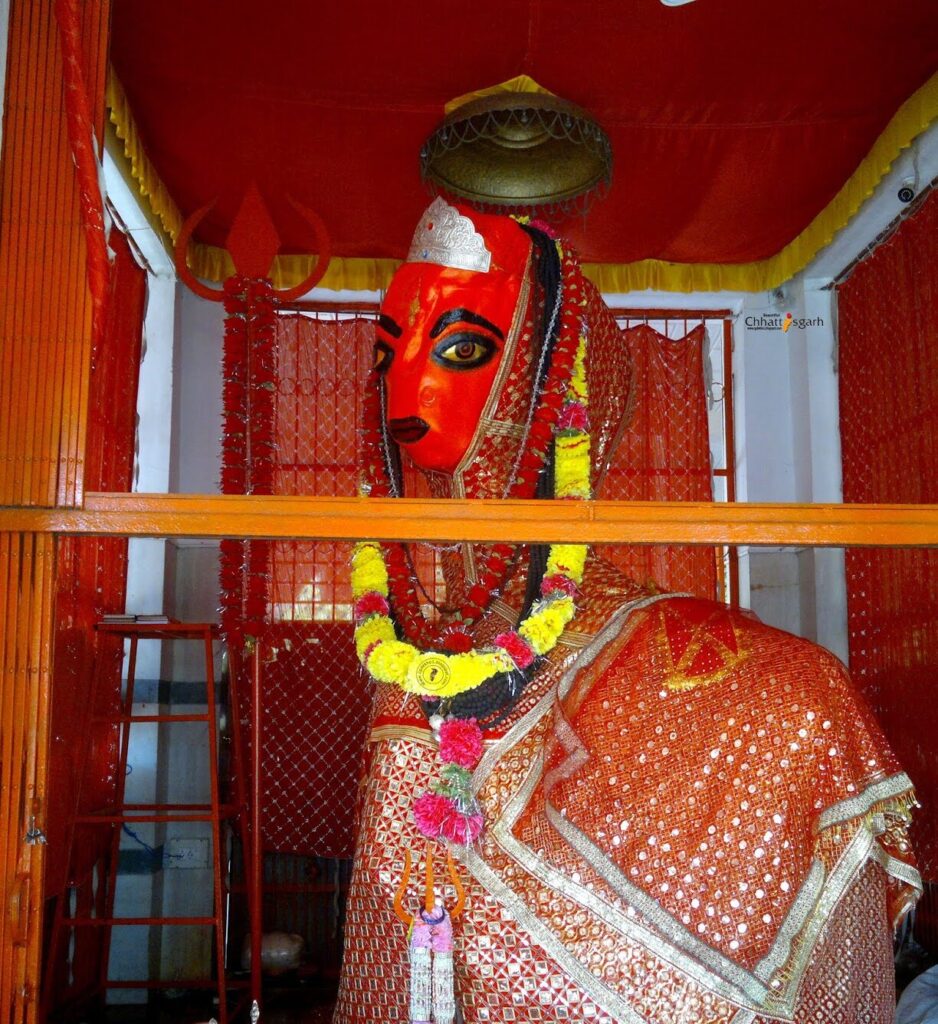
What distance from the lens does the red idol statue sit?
224 cm

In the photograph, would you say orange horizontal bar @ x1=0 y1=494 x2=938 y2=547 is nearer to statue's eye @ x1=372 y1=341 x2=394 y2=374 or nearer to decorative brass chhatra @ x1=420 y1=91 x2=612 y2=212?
statue's eye @ x1=372 y1=341 x2=394 y2=374

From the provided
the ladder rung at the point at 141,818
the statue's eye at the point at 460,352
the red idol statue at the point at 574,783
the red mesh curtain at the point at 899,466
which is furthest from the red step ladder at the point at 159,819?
the red mesh curtain at the point at 899,466

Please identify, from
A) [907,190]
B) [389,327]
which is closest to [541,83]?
[389,327]

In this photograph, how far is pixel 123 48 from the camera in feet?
10.7

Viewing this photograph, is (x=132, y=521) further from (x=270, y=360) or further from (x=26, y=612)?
(x=270, y=360)

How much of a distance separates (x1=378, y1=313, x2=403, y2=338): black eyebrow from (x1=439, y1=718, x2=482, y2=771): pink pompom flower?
955 millimetres

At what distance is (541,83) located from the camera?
3488mm

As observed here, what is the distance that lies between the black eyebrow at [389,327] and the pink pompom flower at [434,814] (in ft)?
3.66

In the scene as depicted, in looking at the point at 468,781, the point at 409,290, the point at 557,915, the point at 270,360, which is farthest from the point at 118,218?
the point at 557,915

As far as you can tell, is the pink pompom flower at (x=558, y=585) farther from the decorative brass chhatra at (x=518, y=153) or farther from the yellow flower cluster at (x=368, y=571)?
the decorative brass chhatra at (x=518, y=153)

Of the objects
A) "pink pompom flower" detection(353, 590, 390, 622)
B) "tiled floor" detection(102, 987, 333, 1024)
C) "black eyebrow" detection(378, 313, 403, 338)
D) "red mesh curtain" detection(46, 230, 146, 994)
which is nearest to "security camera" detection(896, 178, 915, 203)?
"black eyebrow" detection(378, 313, 403, 338)

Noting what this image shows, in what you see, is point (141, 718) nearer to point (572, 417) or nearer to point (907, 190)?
point (572, 417)

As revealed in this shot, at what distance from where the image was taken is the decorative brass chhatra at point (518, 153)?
11.3 feet

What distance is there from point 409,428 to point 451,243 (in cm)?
48
